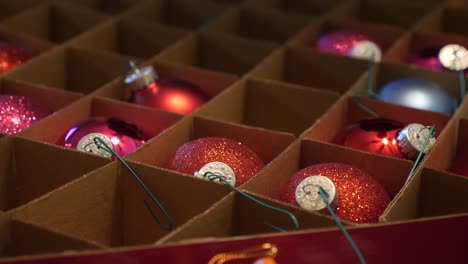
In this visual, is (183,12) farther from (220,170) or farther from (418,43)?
(220,170)

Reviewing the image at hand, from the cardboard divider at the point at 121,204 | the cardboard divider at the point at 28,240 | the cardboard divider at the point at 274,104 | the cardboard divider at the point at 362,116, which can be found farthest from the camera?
the cardboard divider at the point at 274,104

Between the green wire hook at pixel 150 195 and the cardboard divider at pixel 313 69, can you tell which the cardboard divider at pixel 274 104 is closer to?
the cardboard divider at pixel 313 69

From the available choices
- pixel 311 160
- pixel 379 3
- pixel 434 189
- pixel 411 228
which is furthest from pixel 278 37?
pixel 411 228

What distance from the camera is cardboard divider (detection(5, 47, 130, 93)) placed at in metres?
1.75

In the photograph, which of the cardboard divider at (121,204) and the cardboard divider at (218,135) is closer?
the cardboard divider at (121,204)

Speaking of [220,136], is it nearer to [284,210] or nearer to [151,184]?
[151,184]

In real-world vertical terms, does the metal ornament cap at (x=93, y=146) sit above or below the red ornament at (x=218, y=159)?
above

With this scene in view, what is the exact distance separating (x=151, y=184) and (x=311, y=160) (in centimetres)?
31

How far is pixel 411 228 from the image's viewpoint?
3.75 ft

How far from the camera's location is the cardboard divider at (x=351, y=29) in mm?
1973

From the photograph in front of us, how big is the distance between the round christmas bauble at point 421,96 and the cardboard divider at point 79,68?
0.60 m

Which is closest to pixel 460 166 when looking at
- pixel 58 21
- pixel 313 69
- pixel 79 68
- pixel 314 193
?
pixel 314 193

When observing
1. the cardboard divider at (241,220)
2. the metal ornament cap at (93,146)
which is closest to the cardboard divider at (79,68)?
the metal ornament cap at (93,146)

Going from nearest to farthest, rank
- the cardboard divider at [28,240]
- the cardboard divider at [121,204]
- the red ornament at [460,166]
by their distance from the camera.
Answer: the cardboard divider at [28,240] → the cardboard divider at [121,204] → the red ornament at [460,166]
